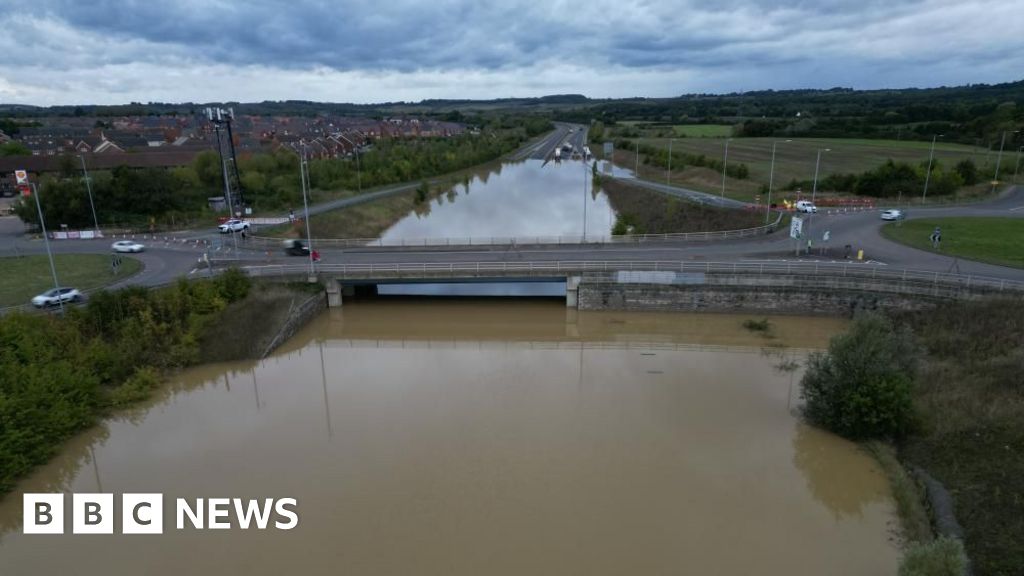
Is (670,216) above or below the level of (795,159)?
below

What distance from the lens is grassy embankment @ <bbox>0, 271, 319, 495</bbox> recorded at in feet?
66.8

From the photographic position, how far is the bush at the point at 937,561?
41.4ft

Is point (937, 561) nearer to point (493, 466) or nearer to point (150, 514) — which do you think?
point (493, 466)

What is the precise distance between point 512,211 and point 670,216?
73.9ft

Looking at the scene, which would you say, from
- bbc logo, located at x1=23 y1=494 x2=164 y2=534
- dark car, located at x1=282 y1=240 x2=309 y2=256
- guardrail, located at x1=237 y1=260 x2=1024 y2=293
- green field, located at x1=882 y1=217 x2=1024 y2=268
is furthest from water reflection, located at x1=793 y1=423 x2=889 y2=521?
dark car, located at x1=282 y1=240 x2=309 y2=256

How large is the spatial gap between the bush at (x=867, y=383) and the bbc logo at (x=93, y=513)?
21756mm

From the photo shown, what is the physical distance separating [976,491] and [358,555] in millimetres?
17308

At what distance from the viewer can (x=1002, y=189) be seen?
54.9m

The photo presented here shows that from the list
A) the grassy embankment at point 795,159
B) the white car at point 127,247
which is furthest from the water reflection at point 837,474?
the white car at point 127,247

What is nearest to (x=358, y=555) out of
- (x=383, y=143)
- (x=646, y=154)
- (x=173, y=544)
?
(x=173, y=544)

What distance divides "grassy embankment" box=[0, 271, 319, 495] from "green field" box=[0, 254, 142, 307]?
21.3ft

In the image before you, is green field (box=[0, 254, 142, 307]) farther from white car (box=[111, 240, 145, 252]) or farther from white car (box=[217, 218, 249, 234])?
white car (box=[217, 218, 249, 234])

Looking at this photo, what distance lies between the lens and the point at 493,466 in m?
19.3

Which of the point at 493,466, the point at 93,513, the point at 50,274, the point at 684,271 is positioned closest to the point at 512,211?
the point at 684,271
